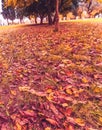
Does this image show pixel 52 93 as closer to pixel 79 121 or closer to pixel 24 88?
pixel 24 88

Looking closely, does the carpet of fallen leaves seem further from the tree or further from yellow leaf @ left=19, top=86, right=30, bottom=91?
the tree

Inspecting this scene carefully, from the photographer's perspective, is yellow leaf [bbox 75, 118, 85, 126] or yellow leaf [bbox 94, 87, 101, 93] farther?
yellow leaf [bbox 94, 87, 101, 93]

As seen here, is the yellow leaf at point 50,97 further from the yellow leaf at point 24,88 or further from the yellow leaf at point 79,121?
the yellow leaf at point 79,121

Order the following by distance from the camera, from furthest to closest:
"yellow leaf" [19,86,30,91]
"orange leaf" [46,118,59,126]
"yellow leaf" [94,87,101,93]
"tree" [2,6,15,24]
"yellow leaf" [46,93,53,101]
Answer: "tree" [2,6,15,24]
"yellow leaf" [19,86,30,91]
"yellow leaf" [94,87,101,93]
"yellow leaf" [46,93,53,101]
"orange leaf" [46,118,59,126]

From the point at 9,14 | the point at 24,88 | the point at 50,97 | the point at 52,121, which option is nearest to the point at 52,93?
the point at 50,97

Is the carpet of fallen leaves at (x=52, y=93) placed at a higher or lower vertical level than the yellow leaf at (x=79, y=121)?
higher

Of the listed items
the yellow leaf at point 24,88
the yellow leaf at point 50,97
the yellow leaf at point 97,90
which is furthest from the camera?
the yellow leaf at point 24,88

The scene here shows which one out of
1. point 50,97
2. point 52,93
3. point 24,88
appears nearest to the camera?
point 50,97

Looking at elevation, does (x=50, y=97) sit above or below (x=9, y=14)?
above

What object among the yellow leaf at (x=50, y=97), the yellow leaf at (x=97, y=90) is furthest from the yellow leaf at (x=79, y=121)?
the yellow leaf at (x=97, y=90)

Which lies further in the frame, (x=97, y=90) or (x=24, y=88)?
(x=24, y=88)

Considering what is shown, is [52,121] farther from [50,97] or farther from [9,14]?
[9,14]

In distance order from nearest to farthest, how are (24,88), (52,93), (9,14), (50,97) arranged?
(50,97), (52,93), (24,88), (9,14)

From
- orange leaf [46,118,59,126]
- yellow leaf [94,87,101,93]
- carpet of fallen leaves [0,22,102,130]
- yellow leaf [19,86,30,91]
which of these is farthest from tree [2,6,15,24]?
orange leaf [46,118,59,126]
